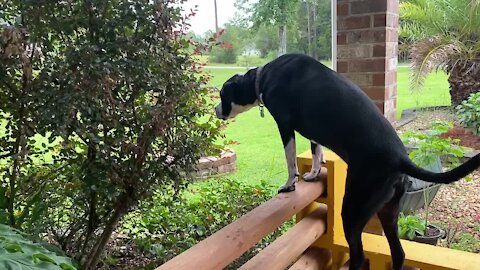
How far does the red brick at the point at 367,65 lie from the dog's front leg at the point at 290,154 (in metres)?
0.87

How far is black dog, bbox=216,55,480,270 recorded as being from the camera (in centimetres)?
134

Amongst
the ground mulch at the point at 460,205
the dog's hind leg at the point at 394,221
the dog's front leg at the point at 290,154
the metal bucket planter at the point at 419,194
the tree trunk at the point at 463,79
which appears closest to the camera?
the dog's hind leg at the point at 394,221

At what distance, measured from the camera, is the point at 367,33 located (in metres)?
2.30

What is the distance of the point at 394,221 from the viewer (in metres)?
1.55

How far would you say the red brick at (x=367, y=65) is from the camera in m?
2.29

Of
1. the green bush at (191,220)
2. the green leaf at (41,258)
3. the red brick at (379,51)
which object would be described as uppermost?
the red brick at (379,51)

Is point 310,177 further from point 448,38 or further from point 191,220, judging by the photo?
point 448,38

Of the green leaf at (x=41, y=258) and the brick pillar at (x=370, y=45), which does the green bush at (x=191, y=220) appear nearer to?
the brick pillar at (x=370, y=45)

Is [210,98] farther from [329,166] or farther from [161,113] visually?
[329,166]

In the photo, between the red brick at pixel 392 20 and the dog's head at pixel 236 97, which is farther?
the red brick at pixel 392 20

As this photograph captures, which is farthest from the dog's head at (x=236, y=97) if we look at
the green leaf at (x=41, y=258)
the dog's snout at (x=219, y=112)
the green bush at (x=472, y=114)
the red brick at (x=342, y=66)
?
the green bush at (x=472, y=114)

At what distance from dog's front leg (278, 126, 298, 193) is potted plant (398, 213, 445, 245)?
1093 mm

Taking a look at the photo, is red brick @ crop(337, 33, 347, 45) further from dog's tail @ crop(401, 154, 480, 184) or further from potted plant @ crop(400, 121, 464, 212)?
dog's tail @ crop(401, 154, 480, 184)

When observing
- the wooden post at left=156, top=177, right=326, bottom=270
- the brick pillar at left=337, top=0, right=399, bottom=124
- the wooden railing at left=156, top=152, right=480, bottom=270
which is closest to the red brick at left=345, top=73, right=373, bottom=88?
the brick pillar at left=337, top=0, right=399, bottom=124
